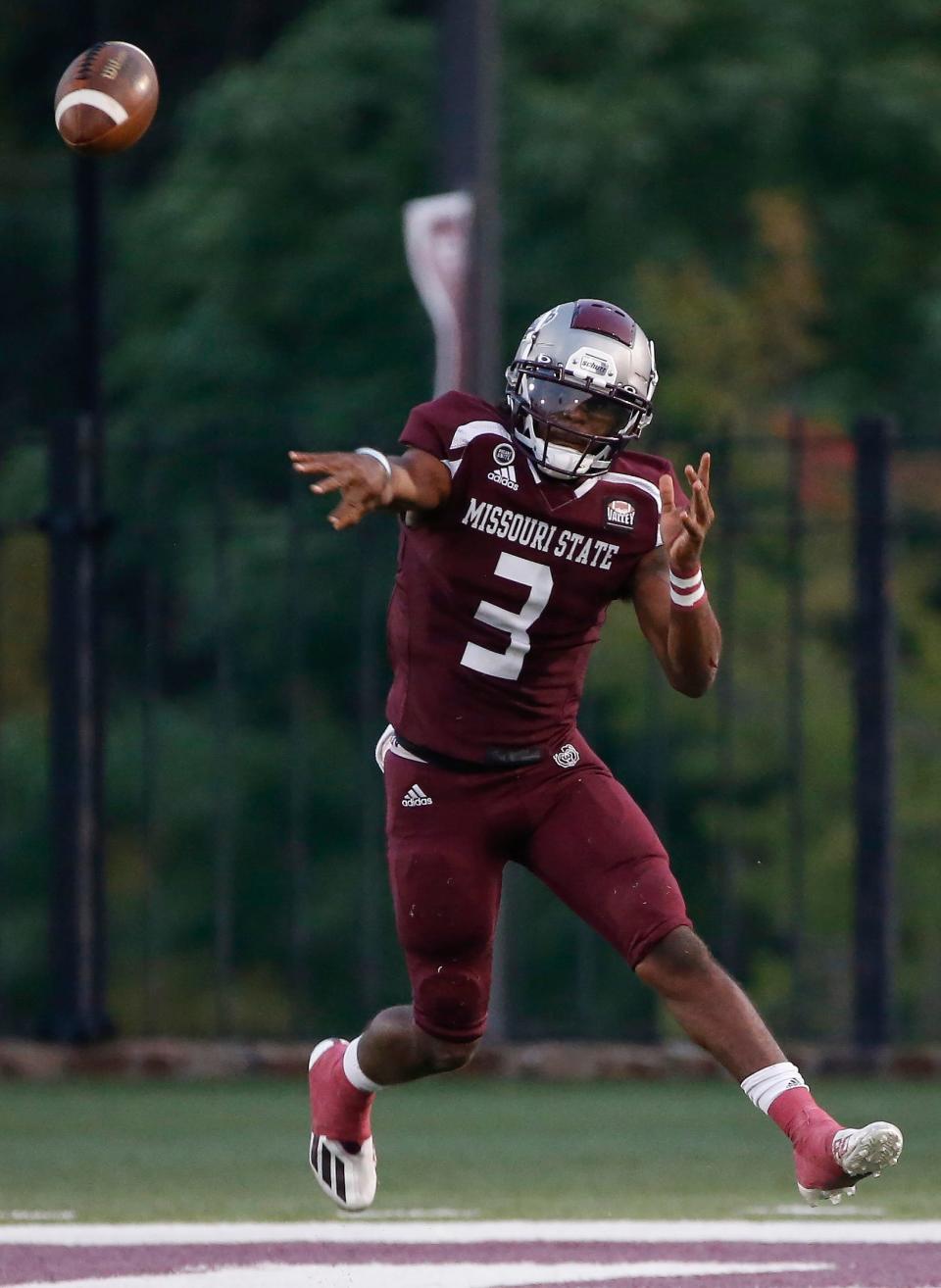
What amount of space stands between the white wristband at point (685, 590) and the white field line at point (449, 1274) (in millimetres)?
1370

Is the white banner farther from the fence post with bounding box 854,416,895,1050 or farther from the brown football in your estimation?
the brown football

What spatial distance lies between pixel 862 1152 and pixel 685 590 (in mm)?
1197

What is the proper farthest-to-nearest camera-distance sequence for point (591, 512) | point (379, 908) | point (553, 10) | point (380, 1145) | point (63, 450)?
point (553, 10)
point (379, 908)
point (63, 450)
point (380, 1145)
point (591, 512)

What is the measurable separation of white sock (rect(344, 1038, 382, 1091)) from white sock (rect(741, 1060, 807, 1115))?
3.36 ft

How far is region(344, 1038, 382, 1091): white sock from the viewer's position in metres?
6.28

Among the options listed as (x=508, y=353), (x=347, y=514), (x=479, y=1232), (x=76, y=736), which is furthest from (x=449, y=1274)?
(x=508, y=353)

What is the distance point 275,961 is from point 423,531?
41.5 ft

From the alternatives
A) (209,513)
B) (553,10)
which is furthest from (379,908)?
(553,10)

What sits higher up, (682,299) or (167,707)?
(682,299)

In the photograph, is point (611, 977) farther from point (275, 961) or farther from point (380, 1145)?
point (380, 1145)

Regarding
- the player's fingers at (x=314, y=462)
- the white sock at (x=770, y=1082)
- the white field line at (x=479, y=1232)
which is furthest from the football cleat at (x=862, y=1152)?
the player's fingers at (x=314, y=462)

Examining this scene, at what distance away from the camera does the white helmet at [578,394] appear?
577 centimetres

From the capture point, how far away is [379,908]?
15758 millimetres

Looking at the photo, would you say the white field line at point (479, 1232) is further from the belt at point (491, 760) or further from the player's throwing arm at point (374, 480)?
the player's throwing arm at point (374, 480)
